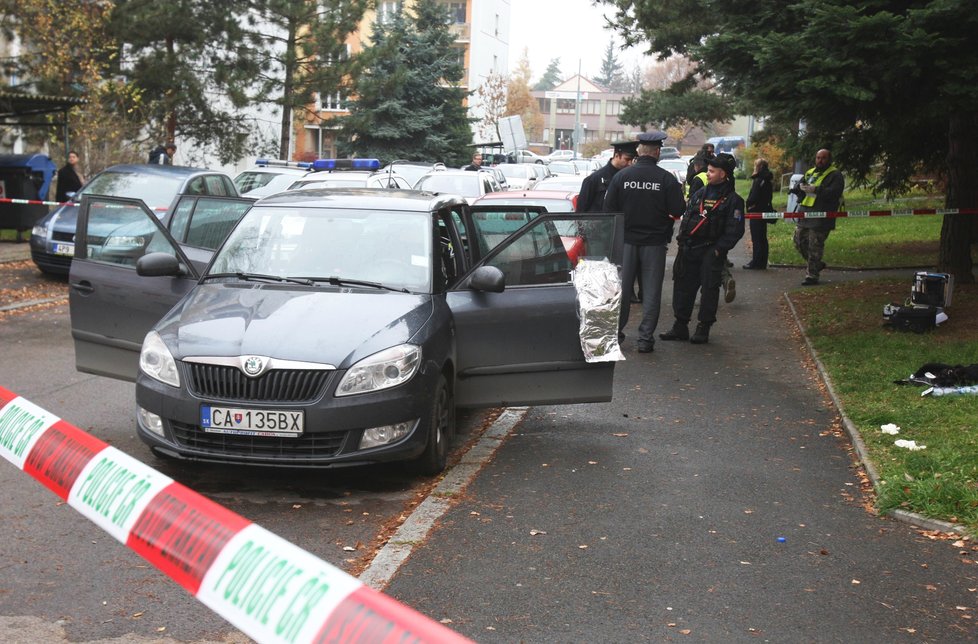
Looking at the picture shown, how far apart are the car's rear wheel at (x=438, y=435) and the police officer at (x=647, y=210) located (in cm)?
464

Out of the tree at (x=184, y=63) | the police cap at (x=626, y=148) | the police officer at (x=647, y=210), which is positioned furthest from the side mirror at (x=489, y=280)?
the tree at (x=184, y=63)

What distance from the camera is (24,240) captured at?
21828mm

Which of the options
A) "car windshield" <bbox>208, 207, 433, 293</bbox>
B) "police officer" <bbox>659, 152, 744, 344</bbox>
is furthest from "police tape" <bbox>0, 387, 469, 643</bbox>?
"police officer" <bbox>659, 152, 744, 344</bbox>

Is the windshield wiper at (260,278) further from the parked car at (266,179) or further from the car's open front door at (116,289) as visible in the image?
the parked car at (266,179)

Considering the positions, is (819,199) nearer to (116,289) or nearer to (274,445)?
(116,289)

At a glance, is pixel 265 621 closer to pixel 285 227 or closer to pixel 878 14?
pixel 285 227

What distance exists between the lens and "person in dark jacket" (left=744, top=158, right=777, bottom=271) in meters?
19.2

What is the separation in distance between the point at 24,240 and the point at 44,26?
4.16m

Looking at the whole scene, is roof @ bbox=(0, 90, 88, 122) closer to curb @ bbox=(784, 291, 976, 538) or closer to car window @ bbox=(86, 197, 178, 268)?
car window @ bbox=(86, 197, 178, 268)

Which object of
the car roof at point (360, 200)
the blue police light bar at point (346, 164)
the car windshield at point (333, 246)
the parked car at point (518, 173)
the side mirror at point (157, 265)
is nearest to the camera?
the car windshield at point (333, 246)

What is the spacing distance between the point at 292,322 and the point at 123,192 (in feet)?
37.9

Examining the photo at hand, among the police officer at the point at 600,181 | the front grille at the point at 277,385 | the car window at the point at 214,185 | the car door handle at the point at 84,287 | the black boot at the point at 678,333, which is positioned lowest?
the black boot at the point at 678,333

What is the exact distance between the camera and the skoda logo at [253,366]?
634 centimetres

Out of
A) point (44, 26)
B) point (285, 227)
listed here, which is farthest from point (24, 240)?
point (285, 227)
